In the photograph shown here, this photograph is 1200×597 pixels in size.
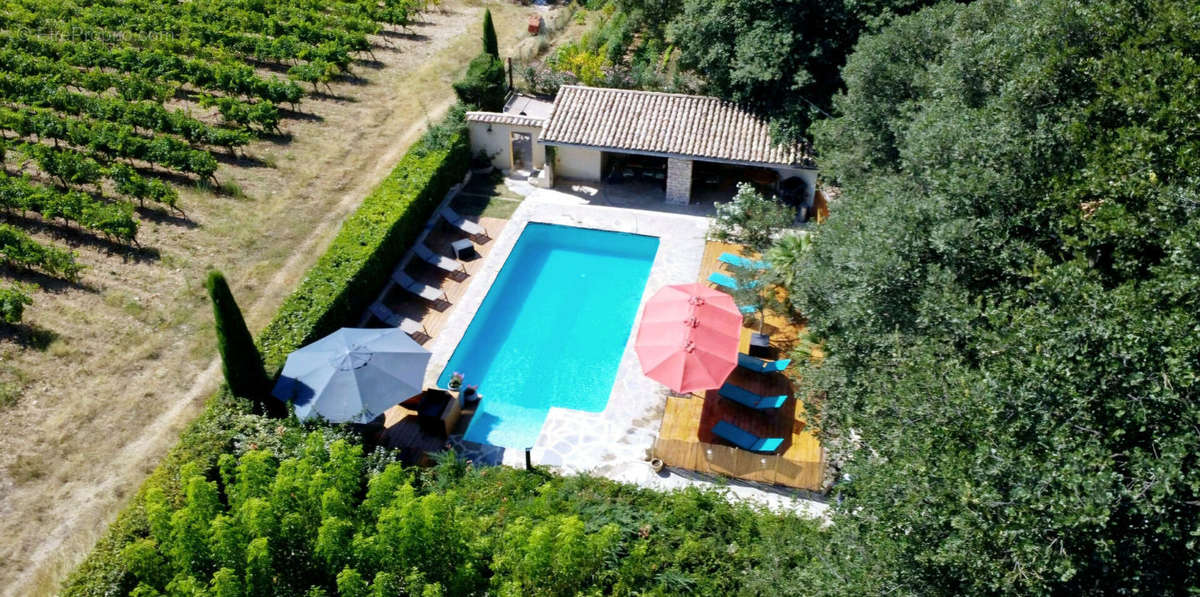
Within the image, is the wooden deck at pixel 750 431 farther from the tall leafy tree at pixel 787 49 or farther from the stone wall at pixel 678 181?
the tall leafy tree at pixel 787 49

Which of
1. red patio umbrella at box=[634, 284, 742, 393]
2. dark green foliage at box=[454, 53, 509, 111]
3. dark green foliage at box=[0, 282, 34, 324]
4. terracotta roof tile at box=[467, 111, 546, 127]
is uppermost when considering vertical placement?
dark green foliage at box=[454, 53, 509, 111]

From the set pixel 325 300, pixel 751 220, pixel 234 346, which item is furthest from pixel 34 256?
pixel 751 220

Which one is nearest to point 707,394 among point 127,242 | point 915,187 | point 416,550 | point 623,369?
point 623,369

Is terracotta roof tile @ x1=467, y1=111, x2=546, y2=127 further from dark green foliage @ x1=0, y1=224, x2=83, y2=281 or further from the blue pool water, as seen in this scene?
dark green foliage @ x1=0, y1=224, x2=83, y2=281

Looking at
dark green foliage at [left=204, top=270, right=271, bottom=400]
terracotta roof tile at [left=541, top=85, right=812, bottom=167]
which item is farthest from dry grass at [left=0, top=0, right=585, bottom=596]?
terracotta roof tile at [left=541, top=85, right=812, bottom=167]

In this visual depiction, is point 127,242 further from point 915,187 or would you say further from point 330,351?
point 915,187

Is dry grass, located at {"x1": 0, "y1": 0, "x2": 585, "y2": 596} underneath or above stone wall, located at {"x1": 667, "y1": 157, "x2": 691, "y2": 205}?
underneath
